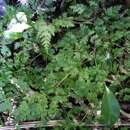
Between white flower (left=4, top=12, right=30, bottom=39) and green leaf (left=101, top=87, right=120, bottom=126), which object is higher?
white flower (left=4, top=12, right=30, bottom=39)

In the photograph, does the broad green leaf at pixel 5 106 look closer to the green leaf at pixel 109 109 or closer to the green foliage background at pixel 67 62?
the green foliage background at pixel 67 62

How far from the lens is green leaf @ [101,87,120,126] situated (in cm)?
216

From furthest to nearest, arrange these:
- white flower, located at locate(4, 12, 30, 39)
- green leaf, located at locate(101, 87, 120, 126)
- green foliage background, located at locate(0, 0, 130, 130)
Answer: white flower, located at locate(4, 12, 30, 39) → green foliage background, located at locate(0, 0, 130, 130) → green leaf, located at locate(101, 87, 120, 126)

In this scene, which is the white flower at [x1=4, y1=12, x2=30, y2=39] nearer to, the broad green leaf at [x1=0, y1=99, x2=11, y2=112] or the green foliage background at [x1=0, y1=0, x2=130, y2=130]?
the green foliage background at [x1=0, y1=0, x2=130, y2=130]

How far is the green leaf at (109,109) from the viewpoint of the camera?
2.16 meters

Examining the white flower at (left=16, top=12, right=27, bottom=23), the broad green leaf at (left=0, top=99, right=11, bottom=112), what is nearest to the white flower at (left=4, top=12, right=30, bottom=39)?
the white flower at (left=16, top=12, right=27, bottom=23)

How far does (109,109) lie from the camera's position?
2.15 meters

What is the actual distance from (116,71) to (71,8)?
2.05 feet

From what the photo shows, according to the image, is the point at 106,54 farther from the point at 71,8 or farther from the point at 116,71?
the point at 71,8

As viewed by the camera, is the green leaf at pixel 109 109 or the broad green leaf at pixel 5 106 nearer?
the green leaf at pixel 109 109

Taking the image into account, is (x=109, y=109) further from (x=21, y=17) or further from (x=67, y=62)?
(x=21, y=17)

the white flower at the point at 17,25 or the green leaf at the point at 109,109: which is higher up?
the white flower at the point at 17,25

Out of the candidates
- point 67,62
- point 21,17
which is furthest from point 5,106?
point 21,17

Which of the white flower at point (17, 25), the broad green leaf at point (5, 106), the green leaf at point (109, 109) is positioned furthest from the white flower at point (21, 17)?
the green leaf at point (109, 109)
